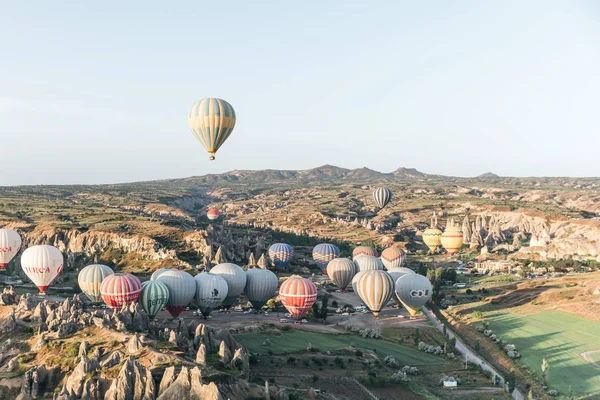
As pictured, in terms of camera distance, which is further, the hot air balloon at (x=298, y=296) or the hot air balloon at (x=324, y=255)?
the hot air balloon at (x=324, y=255)

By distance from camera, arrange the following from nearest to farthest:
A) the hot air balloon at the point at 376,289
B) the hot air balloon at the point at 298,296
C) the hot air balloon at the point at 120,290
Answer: the hot air balloon at the point at 120,290
the hot air balloon at the point at 298,296
the hot air balloon at the point at 376,289

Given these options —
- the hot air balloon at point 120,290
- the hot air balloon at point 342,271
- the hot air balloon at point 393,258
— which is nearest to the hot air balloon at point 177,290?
the hot air balloon at point 120,290

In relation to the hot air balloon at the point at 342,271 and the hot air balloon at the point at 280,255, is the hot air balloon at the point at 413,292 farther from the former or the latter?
the hot air balloon at the point at 280,255

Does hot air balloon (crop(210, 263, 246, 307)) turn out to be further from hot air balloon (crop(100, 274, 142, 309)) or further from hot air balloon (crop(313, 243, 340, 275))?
hot air balloon (crop(313, 243, 340, 275))

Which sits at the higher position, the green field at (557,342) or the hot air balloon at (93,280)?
the hot air balloon at (93,280)

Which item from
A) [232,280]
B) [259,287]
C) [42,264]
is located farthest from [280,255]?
[42,264]

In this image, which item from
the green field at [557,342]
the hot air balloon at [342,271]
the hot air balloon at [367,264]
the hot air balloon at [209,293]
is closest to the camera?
the green field at [557,342]

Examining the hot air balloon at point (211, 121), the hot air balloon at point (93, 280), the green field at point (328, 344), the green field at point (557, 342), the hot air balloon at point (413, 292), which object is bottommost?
the green field at point (557, 342)
